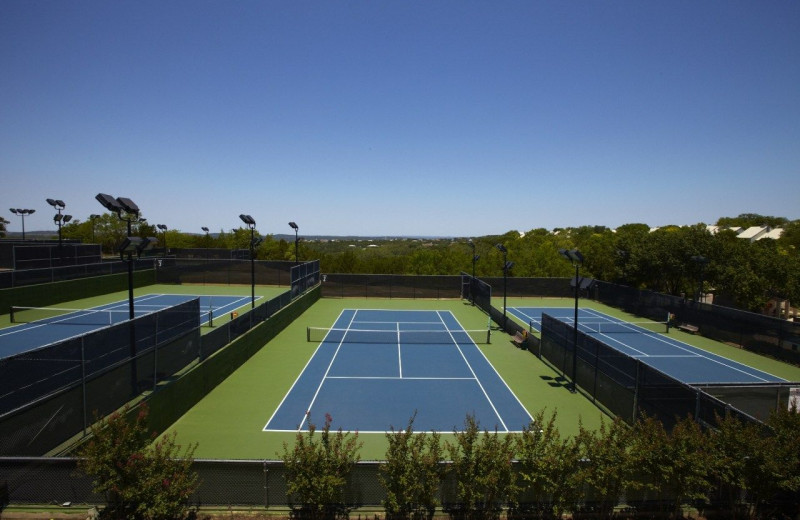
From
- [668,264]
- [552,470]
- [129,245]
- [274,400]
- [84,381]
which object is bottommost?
[274,400]

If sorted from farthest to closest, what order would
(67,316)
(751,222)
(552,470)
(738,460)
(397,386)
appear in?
(751,222)
(67,316)
(397,386)
(738,460)
(552,470)

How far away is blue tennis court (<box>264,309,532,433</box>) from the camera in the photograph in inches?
539

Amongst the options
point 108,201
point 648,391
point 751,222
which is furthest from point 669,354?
point 751,222

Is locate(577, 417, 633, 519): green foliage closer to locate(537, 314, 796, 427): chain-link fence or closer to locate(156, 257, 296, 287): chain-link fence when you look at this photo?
locate(537, 314, 796, 427): chain-link fence

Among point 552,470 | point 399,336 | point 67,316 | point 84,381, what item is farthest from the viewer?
point 67,316

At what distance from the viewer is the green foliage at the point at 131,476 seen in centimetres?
723

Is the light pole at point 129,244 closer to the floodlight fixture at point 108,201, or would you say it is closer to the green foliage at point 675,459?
the floodlight fixture at point 108,201

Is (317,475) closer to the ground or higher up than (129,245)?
closer to the ground

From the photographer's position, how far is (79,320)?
25.9 meters

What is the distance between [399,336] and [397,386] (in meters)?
8.23

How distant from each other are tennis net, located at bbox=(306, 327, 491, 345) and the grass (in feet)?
2.90

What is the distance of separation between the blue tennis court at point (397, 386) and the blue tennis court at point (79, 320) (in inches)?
383

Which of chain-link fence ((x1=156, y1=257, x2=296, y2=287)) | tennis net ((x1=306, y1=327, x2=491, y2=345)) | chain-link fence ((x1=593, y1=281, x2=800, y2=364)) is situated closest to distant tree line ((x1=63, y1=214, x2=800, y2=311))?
chain-link fence ((x1=593, y1=281, x2=800, y2=364))

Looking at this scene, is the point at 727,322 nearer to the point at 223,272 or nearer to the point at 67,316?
the point at 67,316
